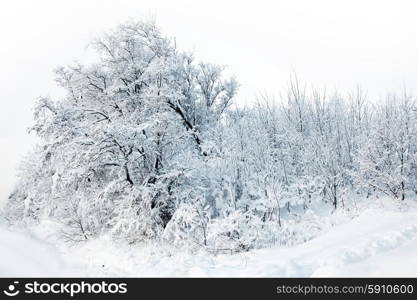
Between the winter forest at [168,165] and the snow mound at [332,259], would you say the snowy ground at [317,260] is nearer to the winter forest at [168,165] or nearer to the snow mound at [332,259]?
the snow mound at [332,259]

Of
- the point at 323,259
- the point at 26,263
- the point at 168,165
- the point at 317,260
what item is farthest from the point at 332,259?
the point at 168,165

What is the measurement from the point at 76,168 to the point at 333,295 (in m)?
10.5

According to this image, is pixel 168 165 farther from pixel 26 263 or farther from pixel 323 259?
pixel 323 259

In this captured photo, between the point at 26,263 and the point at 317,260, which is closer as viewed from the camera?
the point at 317,260

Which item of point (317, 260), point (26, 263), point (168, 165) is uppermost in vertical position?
point (168, 165)

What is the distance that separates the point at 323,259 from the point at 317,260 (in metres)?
0.11

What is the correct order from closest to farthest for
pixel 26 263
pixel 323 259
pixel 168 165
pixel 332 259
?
pixel 332 259, pixel 323 259, pixel 26 263, pixel 168 165

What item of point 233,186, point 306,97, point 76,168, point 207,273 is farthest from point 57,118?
point 306,97

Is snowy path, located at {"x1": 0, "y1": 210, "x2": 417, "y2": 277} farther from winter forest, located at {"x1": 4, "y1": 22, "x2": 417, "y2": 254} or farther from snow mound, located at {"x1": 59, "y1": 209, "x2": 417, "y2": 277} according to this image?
winter forest, located at {"x1": 4, "y1": 22, "x2": 417, "y2": 254}

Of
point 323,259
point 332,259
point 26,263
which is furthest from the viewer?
point 26,263

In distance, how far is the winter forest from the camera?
44.5ft

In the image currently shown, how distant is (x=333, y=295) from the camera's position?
5777 millimetres

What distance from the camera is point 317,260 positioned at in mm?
7477

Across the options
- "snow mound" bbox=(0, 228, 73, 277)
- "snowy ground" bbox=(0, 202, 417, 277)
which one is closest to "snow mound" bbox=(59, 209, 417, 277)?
"snowy ground" bbox=(0, 202, 417, 277)
